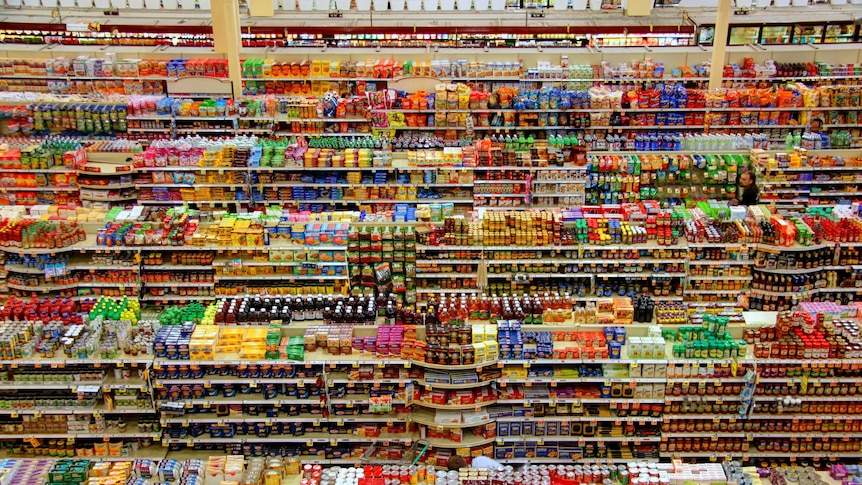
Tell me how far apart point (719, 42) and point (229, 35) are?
29.5ft

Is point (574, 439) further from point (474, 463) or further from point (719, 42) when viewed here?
point (719, 42)

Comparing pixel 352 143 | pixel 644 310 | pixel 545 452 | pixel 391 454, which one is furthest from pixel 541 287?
pixel 352 143

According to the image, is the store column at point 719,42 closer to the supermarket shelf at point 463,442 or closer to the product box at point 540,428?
the product box at point 540,428

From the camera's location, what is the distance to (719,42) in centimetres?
1502

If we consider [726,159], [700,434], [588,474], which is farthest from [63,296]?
[726,159]

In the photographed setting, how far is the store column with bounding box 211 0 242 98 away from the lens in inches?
572

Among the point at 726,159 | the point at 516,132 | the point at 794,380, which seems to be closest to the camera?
the point at 794,380

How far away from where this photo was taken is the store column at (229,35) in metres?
14.5

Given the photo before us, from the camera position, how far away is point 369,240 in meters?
9.84

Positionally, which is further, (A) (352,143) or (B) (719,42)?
(B) (719,42)

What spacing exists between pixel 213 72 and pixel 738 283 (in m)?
10.8

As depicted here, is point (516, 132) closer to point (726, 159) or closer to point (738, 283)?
point (726, 159)

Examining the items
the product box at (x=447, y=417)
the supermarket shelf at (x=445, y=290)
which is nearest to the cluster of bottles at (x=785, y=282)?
the supermarket shelf at (x=445, y=290)

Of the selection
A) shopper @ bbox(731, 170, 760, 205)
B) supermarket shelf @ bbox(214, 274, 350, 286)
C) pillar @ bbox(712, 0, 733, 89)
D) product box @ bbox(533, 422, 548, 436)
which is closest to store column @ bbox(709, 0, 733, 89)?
pillar @ bbox(712, 0, 733, 89)
